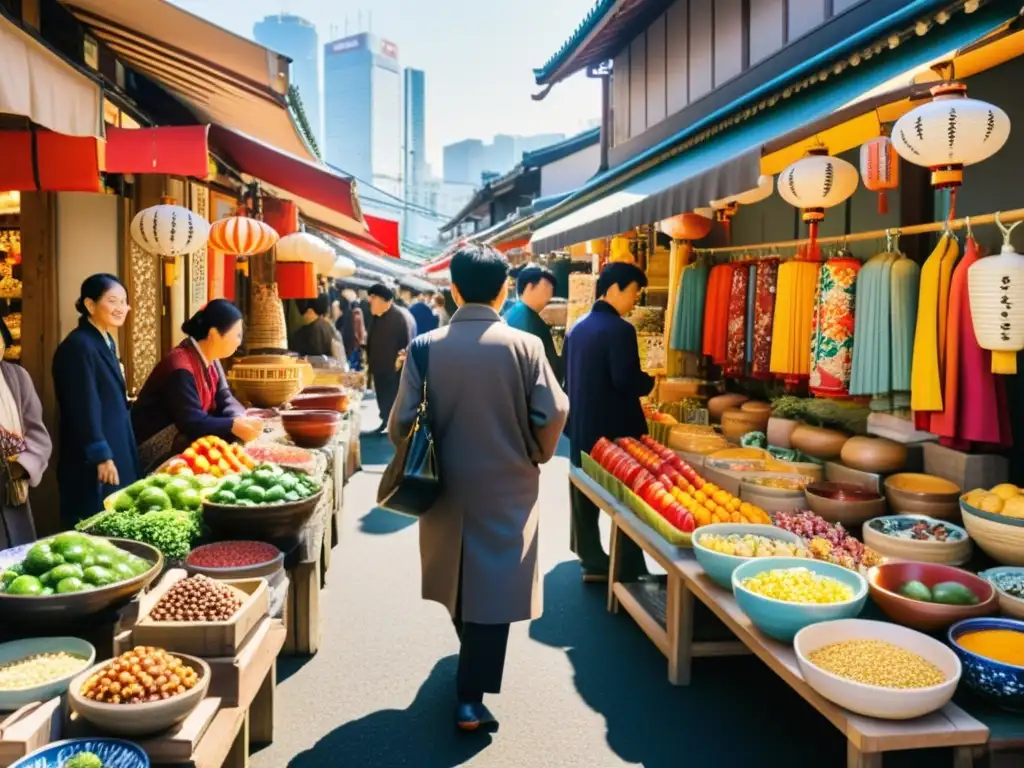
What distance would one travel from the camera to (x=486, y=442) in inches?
153

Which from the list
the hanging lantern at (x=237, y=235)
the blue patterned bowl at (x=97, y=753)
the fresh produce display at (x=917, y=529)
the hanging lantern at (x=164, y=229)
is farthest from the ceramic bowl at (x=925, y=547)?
the hanging lantern at (x=237, y=235)

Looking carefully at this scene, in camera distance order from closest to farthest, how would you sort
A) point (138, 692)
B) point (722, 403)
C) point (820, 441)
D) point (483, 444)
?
point (138, 692)
point (483, 444)
point (820, 441)
point (722, 403)

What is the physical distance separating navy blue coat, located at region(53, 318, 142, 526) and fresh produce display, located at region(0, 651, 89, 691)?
2.40 meters

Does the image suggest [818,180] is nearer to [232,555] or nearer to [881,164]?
[881,164]

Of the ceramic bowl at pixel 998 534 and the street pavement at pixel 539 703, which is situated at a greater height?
the ceramic bowl at pixel 998 534

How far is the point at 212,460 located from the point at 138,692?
2.64m

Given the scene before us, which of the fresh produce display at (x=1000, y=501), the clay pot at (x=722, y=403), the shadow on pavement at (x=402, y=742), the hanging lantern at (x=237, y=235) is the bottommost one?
the shadow on pavement at (x=402, y=742)

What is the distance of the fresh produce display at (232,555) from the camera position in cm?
386

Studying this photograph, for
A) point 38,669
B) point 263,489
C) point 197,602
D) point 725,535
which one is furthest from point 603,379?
point 38,669

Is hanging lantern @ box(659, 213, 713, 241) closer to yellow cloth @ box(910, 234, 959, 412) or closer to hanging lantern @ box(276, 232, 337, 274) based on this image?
yellow cloth @ box(910, 234, 959, 412)

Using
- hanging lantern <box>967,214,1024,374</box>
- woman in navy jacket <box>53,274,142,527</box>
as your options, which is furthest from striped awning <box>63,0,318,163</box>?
hanging lantern <box>967,214,1024,374</box>

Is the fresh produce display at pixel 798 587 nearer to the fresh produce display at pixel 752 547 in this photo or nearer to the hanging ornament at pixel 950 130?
the fresh produce display at pixel 752 547

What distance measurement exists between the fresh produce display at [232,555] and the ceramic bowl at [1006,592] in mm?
3400

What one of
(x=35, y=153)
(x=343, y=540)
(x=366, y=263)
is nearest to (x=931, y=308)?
(x=343, y=540)
